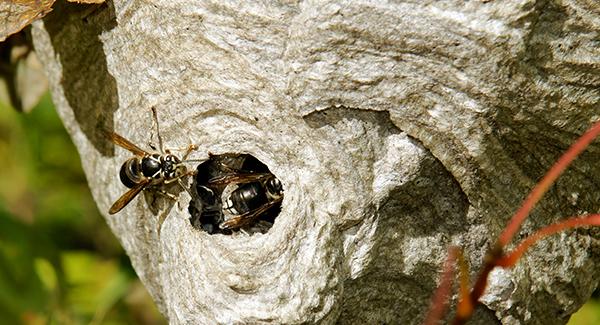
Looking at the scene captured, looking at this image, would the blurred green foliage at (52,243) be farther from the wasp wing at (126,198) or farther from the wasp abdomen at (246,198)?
the wasp abdomen at (246,198)

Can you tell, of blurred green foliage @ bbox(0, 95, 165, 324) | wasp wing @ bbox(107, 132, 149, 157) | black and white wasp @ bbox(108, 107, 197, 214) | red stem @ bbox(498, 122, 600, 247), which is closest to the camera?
red stem @ bbox(498, 122, 600, 247)

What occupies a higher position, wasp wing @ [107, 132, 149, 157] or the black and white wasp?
wasp wing @ [107, 132, 149, 157]

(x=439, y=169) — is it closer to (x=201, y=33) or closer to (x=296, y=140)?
(x=296, y=140)

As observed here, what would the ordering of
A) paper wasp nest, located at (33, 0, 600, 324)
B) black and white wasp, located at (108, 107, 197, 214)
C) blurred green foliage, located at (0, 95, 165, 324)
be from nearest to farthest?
paper wasp nest, located at (33, 0, 600, 324) < black and white wasp, located at (108, 107, 197, 214) < blurred green foliage, located at (0, 95, 165, 324)

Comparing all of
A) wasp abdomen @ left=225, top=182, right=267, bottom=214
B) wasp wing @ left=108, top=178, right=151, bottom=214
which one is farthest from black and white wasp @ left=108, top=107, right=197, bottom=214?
wasp abdomen @ left=225, top=182, right=267, bottom=214

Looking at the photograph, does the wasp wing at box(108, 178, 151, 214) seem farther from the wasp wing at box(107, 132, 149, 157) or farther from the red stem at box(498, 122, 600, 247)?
the red stem at box(498, 122, 600, 247)

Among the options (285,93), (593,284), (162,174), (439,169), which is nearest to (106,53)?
(162,174)

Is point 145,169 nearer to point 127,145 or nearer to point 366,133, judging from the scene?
point 127,145

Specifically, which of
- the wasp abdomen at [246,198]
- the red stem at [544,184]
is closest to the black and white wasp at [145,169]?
the wasp abdomen at [246,198]
